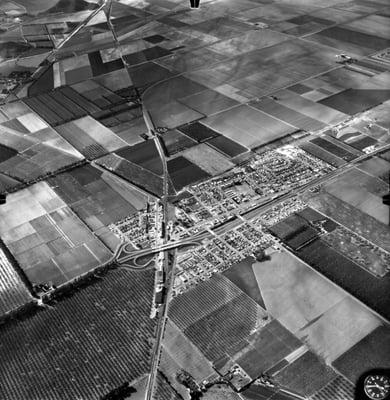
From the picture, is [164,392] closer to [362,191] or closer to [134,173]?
[134,173]

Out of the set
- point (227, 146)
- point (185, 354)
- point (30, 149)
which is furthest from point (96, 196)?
point (185, 354)

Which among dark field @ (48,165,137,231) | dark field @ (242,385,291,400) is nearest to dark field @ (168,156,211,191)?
dark field @ (48,165,137,231)

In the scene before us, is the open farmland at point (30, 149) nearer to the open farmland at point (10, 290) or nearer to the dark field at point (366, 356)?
the open farmland at point (10, 290)

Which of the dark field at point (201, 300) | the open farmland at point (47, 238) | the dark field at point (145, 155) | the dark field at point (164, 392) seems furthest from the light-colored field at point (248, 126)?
the dark field at point (164, 392)

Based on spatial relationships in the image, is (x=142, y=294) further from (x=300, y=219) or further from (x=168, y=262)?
(x=300, y=219)

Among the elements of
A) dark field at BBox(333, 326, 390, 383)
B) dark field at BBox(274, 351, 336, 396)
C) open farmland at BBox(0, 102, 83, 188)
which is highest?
open farmland at BBox(0, 102, 83, 188)

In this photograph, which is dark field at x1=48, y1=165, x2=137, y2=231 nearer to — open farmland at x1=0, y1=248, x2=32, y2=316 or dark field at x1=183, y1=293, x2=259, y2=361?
open farmland at x1=0, y1=248, x2=32, y2=316
